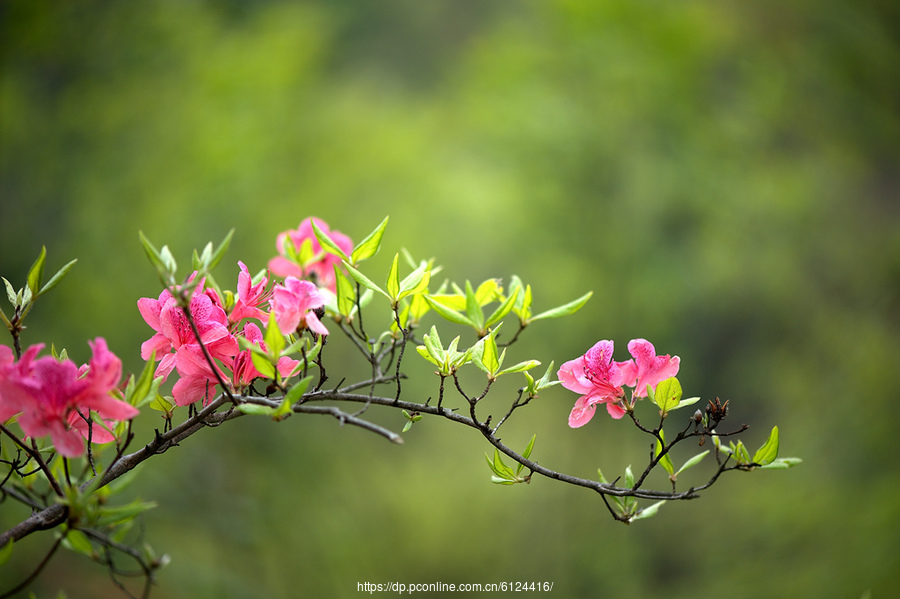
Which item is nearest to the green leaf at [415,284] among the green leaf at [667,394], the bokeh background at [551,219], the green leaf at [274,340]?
the green leaf at [274,340]

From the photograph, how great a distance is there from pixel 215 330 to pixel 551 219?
8.40 feet

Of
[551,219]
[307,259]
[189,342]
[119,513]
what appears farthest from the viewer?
[551,219]

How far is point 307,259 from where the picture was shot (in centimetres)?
67

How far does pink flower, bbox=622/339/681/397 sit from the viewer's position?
20.5 inches

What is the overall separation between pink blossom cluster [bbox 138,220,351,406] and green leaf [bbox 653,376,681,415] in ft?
0.91

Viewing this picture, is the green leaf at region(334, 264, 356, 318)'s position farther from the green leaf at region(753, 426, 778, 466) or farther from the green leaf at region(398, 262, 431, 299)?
the green leaf at region(753, 426, 778, 466)

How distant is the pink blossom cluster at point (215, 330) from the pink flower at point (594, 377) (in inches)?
8.5

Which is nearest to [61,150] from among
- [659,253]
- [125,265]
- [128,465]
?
[125,265]

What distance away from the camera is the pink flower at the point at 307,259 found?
67cm

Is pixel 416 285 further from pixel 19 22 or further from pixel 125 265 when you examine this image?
pixel 125 265

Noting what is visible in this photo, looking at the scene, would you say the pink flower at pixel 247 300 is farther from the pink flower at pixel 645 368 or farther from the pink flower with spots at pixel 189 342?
the pink flower at pixel 645 368

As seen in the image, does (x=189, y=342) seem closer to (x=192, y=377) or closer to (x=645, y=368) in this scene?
(x=192, y=377)

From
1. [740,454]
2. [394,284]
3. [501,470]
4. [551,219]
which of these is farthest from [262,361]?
[551,219]

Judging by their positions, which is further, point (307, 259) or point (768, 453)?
point (307, 259)
